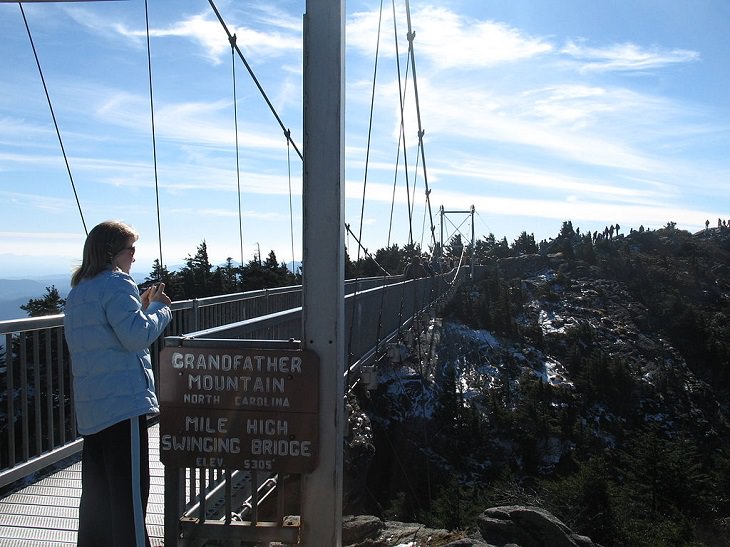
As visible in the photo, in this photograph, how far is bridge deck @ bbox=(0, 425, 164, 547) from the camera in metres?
3.71

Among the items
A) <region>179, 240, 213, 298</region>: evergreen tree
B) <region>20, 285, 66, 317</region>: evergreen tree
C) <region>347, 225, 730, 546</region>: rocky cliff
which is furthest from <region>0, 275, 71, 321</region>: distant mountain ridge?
<region>347, 225, 730, 546</region>: rocky cliff

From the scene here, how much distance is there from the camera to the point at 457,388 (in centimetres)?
3788

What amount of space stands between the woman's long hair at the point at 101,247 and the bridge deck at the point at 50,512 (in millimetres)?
1630

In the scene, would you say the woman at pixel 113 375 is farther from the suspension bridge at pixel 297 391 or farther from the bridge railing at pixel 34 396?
the bridge railing at pixel 34 396

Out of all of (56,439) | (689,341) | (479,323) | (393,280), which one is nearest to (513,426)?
(479,323)

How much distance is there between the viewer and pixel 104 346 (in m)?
2.77

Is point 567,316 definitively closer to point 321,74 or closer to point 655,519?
point 655,519

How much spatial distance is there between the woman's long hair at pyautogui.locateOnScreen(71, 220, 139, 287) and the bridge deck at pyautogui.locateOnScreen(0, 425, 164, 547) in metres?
1.63

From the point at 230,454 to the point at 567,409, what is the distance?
38.5m

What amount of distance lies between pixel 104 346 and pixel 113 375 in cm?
12

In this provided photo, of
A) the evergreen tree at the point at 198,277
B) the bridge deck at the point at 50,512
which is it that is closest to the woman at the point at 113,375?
the bridge deck at the point at 50,512

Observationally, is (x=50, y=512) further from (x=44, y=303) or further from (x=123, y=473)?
(x=44, y=303)

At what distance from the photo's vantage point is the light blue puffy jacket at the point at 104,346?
275 cm

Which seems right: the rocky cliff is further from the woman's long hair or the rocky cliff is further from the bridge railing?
the woman's long hair
